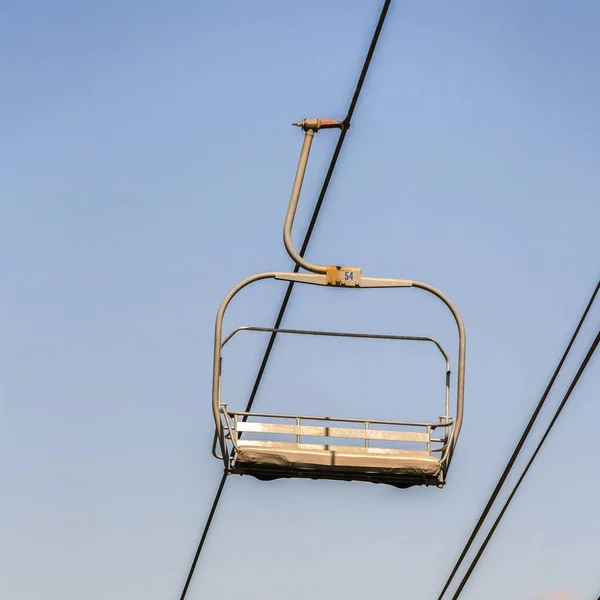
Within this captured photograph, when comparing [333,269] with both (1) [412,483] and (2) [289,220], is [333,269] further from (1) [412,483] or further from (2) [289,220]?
(1) [412,483]

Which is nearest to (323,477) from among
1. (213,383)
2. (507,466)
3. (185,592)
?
(213,383)

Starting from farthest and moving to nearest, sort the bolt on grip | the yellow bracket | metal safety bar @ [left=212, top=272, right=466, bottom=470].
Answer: the bolt on grip
the yellow bracket
metal safety bar @ [left=212, top=272, right=466, bottom=470]

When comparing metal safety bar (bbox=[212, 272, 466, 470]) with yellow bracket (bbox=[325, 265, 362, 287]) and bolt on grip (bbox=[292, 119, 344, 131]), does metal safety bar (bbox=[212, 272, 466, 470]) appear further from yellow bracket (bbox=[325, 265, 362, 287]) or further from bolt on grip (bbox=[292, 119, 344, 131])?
bolt on grip (bbox=[292, 119, 344, 131])

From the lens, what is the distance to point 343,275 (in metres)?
8.52

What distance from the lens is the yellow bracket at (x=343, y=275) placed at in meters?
8.51

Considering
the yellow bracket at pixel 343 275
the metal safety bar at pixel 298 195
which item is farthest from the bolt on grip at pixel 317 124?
the yellow bracket at pixel 343 275

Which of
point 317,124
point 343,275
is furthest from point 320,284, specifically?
point 317,124

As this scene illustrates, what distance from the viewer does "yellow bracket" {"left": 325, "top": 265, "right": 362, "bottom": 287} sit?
8.51 metres

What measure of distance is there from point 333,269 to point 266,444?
41.0 inches

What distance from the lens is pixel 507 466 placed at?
11.3m

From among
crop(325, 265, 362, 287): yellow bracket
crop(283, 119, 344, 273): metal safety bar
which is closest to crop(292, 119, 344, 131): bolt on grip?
crop(283, 119, 344, 273): metal safety bar

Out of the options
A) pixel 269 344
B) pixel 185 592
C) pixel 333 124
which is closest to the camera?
pixel 333 124

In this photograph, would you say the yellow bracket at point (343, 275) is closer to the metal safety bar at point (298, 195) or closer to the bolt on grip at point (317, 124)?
the metal safety bar at point (298, 195)

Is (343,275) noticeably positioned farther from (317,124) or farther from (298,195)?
(317,124)
